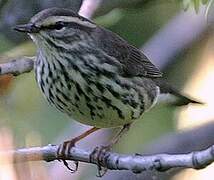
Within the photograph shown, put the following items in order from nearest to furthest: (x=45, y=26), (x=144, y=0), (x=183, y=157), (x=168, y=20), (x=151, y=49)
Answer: (x=183, y=157) < (x=45, y=26) < (x=144, y=0) < (x=151, y=49) < (x=168, y=20)

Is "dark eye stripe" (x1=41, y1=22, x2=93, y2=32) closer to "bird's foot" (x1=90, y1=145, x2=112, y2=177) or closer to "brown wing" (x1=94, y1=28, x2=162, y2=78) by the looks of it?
"brown wing" (x1=94, y1=28, x2=162, y2=78)

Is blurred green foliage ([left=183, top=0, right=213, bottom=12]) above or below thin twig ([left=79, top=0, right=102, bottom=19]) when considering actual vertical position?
above

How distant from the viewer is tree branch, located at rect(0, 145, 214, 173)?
7.66ft

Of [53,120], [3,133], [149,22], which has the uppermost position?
[3,133]

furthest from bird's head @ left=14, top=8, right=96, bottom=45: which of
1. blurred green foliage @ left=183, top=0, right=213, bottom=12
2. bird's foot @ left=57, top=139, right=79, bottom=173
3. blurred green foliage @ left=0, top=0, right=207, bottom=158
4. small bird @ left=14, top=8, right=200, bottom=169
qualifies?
blurred green foliage @ left=0, top=0, right=207, bottom=158

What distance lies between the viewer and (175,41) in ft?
17.2

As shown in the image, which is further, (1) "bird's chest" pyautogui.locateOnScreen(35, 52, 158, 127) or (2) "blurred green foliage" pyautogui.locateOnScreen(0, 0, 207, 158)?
(2) "blurred green foliage" pyautogui.locateOnScreen(0, 0, 207, 158)

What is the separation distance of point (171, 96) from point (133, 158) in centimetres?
232

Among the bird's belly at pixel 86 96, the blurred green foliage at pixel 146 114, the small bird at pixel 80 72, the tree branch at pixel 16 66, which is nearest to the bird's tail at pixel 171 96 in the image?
the blurred green foliage at pixel 146 114

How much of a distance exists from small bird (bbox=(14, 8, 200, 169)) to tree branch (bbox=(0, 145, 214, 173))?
0.27m

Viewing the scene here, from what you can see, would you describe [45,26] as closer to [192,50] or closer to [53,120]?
[192,50]

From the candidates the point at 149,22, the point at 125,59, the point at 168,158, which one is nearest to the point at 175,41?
the point at 125,59

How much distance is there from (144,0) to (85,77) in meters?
0.76

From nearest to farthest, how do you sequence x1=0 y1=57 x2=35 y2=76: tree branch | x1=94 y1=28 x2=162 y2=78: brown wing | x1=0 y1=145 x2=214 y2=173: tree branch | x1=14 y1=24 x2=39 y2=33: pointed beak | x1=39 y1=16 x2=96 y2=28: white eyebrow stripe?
1. x1=0 y1=145 x2=214 y2=173: tree branch
2. x1=0 y1=57 x2=35 y2=76: tree branch
3. x1=14 y1=24 x2=39 y2=33: pointed beak
4. x1=39 y1=16 x2=96 y2=28: white eyebrow stripe
5. x1=94 y1=28 x2=162 y2=78: brown wing
